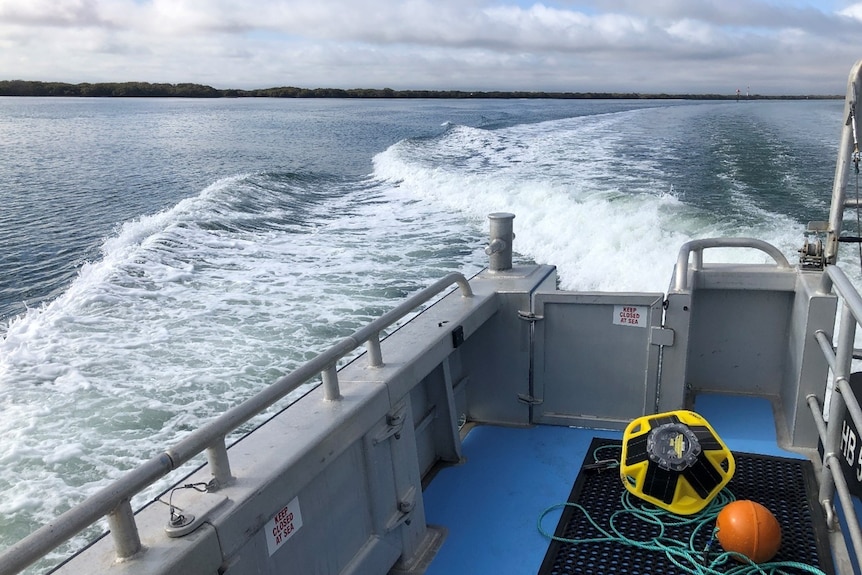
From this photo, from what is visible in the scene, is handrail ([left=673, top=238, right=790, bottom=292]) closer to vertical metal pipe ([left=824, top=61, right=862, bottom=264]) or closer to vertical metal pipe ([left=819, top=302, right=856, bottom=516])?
vertical metal pipe ([left=824, top=61, right=862, bottom=264])

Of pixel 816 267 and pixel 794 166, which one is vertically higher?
pixel 816 267

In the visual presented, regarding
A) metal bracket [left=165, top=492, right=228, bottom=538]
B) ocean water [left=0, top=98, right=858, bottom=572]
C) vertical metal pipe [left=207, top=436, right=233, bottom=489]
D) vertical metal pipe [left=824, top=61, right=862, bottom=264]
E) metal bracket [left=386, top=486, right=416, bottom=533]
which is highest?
vertical metal pipe [left=824, top=61, right=862, bottom=264]

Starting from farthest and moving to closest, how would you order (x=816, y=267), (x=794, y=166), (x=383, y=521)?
(x=794, y=166)
(x=816, y=267)
(x=383, y=521)

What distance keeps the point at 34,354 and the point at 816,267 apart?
7386mm

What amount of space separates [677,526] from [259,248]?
994 cm

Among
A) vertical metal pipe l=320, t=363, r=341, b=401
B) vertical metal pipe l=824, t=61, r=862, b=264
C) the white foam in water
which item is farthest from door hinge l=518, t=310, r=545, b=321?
the white foam in water

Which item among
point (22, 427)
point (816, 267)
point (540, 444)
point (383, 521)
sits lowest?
point (22, 427)

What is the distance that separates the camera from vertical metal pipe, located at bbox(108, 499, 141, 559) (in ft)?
4.99

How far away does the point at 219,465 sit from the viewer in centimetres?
187

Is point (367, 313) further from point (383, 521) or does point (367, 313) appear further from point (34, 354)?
point (383, 521)

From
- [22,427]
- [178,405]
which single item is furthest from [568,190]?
[22,427]

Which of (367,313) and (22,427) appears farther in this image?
(367,313)

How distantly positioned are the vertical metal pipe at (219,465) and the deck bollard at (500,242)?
2326mm

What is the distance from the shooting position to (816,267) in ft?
12.0
